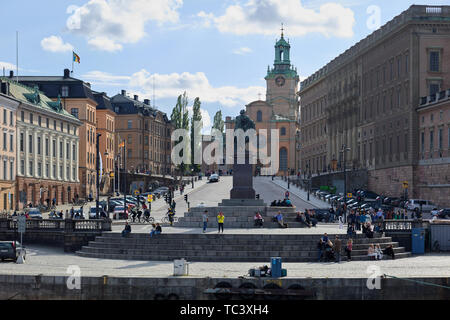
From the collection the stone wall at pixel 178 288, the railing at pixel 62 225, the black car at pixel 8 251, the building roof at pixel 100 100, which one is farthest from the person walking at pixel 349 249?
the building roof at pixel 100 100

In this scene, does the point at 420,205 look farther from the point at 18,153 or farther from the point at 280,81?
the point at 280,81

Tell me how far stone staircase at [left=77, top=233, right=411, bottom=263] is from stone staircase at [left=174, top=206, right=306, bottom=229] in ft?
22.2

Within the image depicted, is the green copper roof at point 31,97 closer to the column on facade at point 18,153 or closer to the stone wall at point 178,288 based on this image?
the column on facade at point 18,153

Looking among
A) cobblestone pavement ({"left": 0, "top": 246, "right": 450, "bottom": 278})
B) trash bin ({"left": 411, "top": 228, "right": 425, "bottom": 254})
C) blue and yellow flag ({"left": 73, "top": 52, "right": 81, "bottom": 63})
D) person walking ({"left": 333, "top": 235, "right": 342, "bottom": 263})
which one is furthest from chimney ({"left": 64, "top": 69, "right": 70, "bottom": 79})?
person walking ({"left": 333, "top": 235, "right": 342, "bottom": 263})

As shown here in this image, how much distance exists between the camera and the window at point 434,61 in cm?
8288

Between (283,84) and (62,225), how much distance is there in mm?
137773

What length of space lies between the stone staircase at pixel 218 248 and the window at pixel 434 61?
43460mm

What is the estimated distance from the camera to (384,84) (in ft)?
305

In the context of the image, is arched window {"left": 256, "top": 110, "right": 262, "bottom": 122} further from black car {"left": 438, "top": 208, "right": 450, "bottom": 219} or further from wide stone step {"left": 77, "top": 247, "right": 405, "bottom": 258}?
wide stone step {"left": 77, "top": 247, "right": 405, "bottom": 258}

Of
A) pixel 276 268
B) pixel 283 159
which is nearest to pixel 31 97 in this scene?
pixel 276 268
